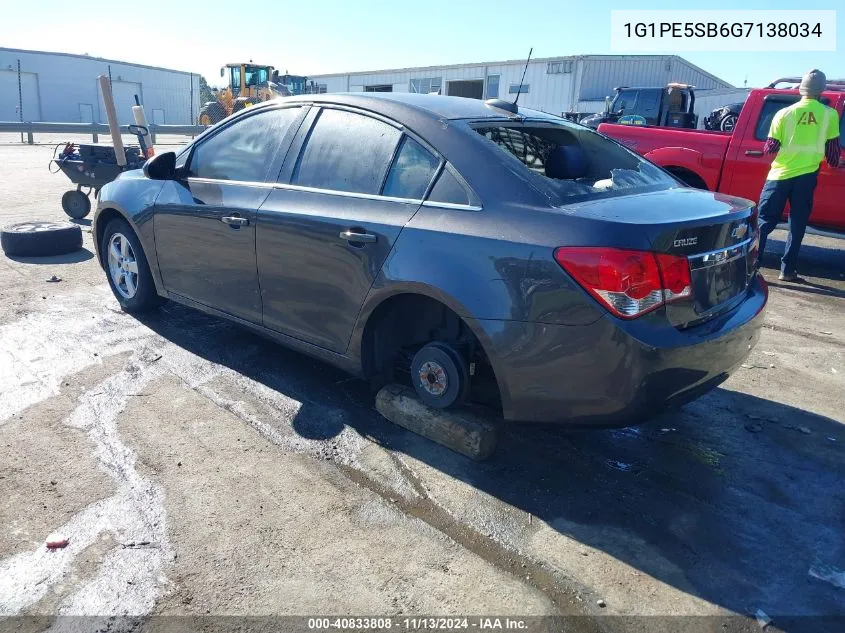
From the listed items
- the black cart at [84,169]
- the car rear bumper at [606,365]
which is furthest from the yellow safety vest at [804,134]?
the black cart at [84,169]

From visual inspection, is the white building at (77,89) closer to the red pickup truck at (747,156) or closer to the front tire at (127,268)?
the red pickup truck at (747,156)

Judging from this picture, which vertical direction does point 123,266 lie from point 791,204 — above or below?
below

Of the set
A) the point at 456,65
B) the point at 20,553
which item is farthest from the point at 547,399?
the point at 456,65

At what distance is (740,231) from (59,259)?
667 cm

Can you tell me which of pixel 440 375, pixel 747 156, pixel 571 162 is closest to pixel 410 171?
pixel 571 162

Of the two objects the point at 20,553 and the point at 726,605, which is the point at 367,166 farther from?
the point at 726,605

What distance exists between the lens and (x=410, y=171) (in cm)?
315

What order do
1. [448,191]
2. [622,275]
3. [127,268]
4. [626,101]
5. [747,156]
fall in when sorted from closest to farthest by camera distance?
[622,275]
[448,191]
[127,268]
[747,156]
[626,101]

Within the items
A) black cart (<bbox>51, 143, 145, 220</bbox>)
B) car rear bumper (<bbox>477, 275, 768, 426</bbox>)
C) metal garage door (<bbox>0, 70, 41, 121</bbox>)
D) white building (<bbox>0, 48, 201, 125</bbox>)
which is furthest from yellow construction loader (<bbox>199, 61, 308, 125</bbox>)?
car rear bumper (<bbox>477, 275, 768, 426</bbox>)

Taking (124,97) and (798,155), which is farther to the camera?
(124,97)

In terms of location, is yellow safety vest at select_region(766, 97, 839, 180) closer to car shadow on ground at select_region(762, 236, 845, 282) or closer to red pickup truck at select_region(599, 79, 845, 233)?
red pickup truck at select_region(599, 79, 845, 233)

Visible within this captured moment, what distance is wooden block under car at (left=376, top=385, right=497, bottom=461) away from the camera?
3.07 m

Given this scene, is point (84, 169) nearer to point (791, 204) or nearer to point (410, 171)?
point (410, 171)

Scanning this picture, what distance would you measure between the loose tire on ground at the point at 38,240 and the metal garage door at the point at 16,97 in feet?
128
